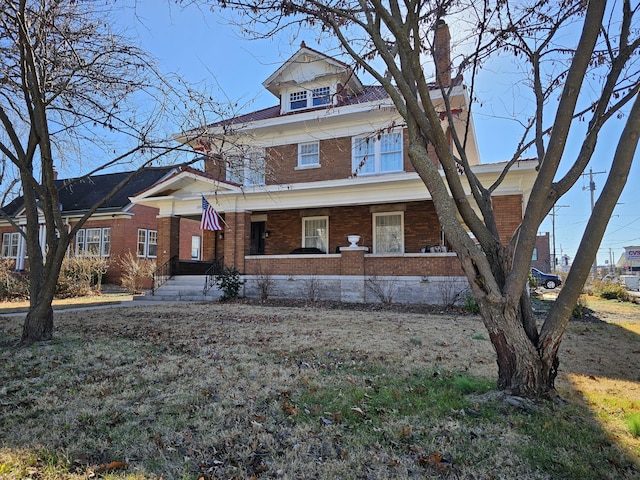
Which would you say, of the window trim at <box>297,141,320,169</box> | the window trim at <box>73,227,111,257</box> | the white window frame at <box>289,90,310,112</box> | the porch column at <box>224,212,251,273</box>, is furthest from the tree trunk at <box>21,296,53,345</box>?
the window trim at <box>73,227,111,257</box>

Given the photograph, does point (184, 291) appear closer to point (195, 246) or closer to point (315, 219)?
point (315, 219)

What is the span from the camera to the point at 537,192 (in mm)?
3639

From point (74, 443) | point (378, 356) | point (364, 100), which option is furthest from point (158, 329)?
point (364, 100)

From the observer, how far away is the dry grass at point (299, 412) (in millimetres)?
2746

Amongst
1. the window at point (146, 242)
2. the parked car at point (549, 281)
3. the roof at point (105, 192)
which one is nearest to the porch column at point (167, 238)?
the window at point (146, 242)

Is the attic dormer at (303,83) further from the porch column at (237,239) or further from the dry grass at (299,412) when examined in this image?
the dry grass at (299,412)

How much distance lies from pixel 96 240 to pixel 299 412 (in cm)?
2481

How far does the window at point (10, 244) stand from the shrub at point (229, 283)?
21.1 metres

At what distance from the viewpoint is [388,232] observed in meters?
16.6

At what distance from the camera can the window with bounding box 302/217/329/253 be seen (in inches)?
687

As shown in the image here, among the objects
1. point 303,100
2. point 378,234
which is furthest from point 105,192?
point 378,234

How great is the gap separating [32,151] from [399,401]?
723 centimetres

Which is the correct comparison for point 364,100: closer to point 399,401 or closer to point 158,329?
point 158,329

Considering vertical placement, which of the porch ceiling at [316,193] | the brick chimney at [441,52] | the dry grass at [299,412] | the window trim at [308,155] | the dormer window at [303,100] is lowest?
the dry grass at [299,412]
